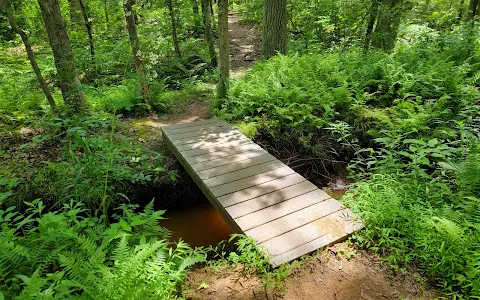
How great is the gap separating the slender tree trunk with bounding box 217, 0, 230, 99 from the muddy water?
3434mm

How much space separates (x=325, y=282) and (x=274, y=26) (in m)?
8.60

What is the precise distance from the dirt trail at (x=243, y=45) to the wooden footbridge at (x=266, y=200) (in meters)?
8.21

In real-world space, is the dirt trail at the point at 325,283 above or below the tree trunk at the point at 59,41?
below

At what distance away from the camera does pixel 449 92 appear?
21.0 feet

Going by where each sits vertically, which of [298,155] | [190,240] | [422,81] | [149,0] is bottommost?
[190,240]

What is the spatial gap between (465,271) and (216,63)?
1152 cm

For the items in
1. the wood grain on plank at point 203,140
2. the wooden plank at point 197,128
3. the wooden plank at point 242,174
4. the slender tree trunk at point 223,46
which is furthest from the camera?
the slender tree trunk at point 223,46

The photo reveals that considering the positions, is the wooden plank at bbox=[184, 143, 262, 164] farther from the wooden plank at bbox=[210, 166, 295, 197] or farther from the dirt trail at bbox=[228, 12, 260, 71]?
the dirt trail at bbox=[228, 12, 260, 71]

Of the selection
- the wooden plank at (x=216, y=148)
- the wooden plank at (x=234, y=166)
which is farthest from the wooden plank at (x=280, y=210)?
the wooden plank at (x=216, y=148)

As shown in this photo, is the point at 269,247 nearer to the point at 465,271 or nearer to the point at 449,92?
the point at 465,271

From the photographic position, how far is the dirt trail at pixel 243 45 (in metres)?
13.6

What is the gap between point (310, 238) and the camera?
3258 mm

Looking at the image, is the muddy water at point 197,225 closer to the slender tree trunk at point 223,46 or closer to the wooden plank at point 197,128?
the wooden plank at point 197,128

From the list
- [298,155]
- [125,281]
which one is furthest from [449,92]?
[125,281]
